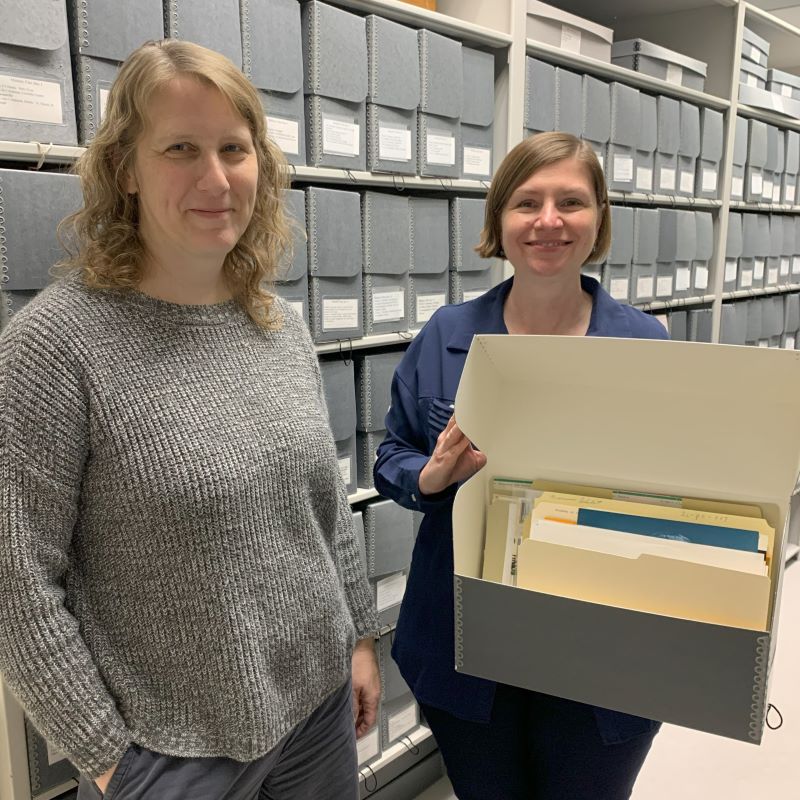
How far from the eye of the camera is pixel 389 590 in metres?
1.86

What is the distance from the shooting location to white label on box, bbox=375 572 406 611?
6.03 feet

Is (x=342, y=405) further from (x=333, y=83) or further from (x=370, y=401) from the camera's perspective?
(x=333, y=83)

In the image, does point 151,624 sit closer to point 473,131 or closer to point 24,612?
point 24,612

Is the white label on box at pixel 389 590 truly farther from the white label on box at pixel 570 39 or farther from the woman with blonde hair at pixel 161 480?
the white label on box at pixel 570 39

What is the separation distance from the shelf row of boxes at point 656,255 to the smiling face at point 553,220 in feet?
3.42

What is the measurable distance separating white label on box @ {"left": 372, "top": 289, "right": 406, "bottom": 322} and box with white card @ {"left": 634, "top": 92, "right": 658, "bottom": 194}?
1.03 metres

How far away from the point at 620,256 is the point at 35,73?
1697 millimetres

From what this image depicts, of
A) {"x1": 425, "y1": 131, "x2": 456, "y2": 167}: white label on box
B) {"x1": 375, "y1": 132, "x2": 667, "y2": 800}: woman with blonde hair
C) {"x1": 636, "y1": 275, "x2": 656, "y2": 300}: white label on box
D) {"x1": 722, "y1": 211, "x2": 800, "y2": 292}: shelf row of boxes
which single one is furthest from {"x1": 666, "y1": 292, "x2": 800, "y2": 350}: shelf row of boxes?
{"x1": 375, "y1": 132, "x2": 667, "y2": 800}: woman with blonde hair

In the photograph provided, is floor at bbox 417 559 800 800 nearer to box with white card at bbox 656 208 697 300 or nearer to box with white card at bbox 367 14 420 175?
box with white card at bbox 656 208 697 300

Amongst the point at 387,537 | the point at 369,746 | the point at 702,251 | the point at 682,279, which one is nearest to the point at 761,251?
the point at 702,251

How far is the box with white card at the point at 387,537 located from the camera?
176 centimetres

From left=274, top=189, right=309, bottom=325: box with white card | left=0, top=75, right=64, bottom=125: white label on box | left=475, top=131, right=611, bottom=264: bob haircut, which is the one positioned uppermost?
left=0, top=75, right=64, bottom=125: white label on box

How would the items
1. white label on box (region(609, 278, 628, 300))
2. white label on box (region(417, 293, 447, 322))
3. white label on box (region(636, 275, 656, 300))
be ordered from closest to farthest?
white label on box (region(417, 293, 447, 322)), white label on box (region(609, 278, 628, 300)), white label on box (region(636, 275, 656, 300))

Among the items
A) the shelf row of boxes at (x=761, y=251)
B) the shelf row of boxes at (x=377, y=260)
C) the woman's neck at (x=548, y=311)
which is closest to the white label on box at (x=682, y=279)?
the shelf row of boxes at (x=761, y=251)
